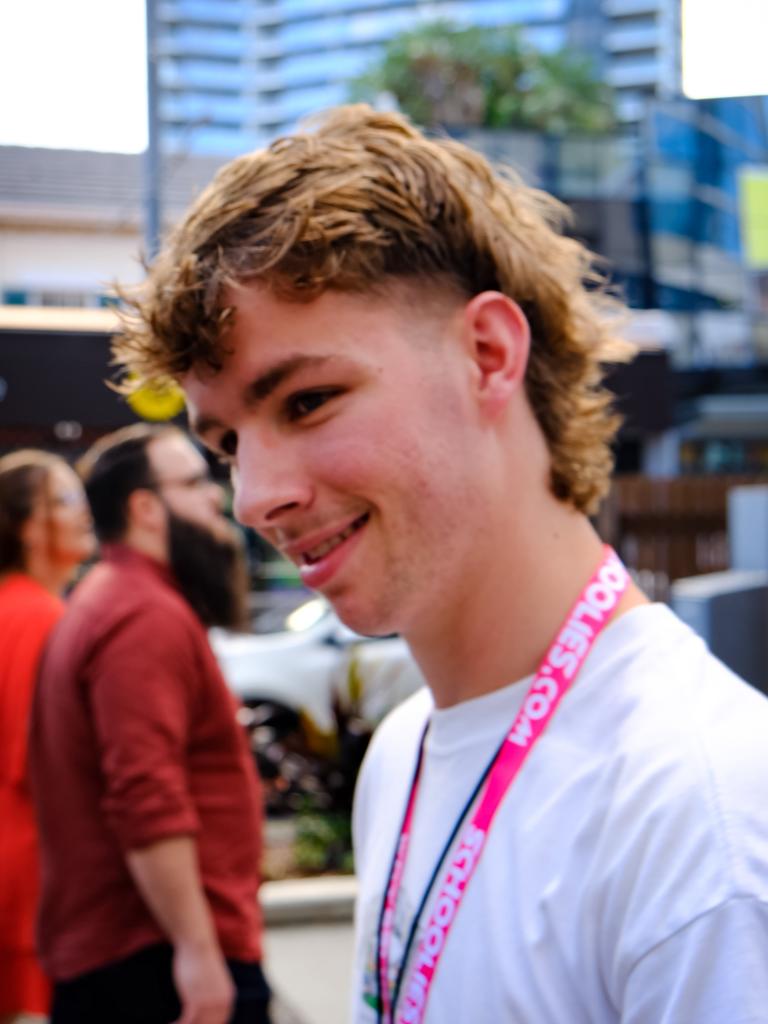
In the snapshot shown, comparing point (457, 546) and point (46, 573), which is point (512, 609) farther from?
point (46, 573)

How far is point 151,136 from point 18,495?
4.04ft

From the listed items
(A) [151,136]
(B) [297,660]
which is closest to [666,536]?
(B) [297,660]

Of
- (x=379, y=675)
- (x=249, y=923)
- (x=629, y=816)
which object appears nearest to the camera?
(x=629, y=816)

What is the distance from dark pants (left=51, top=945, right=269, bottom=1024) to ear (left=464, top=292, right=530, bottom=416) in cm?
174

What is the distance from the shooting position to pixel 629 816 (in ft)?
3.41

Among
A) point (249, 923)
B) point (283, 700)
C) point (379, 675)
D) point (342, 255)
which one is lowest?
Result: point (283, 700)

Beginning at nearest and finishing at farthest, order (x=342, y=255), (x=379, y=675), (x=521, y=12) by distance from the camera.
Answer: (x=342, y=255) < (x=379, y=675) < (x=521, y=12)

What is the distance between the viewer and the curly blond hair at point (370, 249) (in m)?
1.29

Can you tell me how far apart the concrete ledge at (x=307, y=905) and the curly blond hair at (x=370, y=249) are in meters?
4.10

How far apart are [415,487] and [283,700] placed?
7.63 metres

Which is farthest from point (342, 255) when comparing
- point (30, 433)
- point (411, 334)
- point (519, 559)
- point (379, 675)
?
point (379, 675)

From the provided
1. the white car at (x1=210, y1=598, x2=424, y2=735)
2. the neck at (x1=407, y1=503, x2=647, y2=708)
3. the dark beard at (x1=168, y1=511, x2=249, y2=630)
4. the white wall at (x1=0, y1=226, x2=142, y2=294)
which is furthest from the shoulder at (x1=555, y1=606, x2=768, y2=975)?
the white car at (x1=210, y1=598, x2=424, y2=735)

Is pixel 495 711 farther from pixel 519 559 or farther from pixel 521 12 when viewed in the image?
pixel 521 12

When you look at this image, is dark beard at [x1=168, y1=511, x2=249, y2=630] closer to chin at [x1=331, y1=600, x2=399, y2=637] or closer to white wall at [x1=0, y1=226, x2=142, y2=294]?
white wall at [x1=0, y1=226, x2=142, y2=294]
